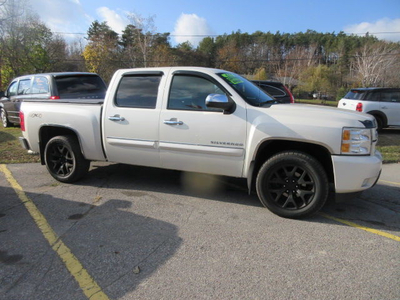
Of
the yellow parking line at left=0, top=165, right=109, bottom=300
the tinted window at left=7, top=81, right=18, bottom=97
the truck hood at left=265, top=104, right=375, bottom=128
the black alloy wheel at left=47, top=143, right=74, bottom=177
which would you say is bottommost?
the yellow parking line at left=0, top=165, right=109, bottom=300

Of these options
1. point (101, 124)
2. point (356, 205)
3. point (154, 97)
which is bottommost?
point (356, 205)

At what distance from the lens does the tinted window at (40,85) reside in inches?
349

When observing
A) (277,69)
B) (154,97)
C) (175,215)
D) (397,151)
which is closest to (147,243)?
(175,215)

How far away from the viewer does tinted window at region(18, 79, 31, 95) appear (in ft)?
32.8

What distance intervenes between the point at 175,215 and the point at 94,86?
6472 mm

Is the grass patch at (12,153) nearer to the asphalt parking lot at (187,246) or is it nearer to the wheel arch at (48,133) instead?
the wheel arch at (48,133)

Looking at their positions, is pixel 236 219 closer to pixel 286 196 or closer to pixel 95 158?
pixel 286 196

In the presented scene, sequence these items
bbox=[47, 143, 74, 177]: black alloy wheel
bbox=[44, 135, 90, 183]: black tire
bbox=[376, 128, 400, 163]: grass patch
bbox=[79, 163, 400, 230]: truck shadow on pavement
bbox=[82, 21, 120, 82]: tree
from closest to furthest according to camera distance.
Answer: bbox=[79, 163, 400, 230]: truck shadow on pavement, bbox=[44, 135, 90, 183]: black tire, bbox=[47, 143, 74, 177]: black alloy wheel, bbox=[376, 128, 400, 163]: grass patch, bbox=[82, 21, 120, 82]: tree

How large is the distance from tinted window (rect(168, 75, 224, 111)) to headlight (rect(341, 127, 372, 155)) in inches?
64.4

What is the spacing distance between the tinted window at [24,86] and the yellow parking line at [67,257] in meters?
6.81

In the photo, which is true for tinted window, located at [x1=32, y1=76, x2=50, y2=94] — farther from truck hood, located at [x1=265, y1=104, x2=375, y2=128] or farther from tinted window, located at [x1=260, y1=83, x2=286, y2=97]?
truck hood, located at [x1=265, y1=104, x2=375, y2=128]

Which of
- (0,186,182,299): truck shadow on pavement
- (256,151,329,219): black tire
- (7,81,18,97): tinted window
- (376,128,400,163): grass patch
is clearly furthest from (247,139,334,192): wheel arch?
(7,81,18,97): tinted window

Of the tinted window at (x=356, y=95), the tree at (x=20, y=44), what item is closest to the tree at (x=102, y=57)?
the tree at (x=20, y=44)

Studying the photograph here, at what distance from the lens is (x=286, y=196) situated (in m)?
3.96
